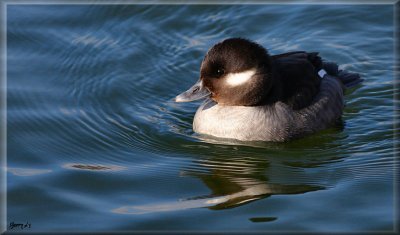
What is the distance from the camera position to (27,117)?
11.5 meters

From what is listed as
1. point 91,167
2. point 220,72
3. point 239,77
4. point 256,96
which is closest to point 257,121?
point 256,96

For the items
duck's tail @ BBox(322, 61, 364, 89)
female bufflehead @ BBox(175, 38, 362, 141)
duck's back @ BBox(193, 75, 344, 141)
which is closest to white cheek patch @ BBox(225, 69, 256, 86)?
female bufflehead @ BBox(175, 38, 362, 141)

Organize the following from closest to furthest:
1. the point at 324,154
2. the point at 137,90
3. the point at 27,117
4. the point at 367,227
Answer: the point at 367,227 < the point at 324,154 < the point at 27,117 < the point at 137,90

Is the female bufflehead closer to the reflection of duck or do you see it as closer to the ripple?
the reflection of duck

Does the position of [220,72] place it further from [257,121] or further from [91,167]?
[91,167]

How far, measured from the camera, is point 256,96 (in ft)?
35.0

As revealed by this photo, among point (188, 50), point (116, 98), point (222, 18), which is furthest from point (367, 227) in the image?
point (222, 18)

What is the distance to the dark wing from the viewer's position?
10.9 meters

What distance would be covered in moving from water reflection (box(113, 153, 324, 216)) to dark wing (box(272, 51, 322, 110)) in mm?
1128

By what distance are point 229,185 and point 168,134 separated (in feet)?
5.65

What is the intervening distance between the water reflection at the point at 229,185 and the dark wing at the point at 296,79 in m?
1.13

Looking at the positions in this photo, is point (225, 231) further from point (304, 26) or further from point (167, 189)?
point (304, 26)

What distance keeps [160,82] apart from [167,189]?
350 cm

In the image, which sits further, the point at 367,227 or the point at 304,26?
the point at 304,26
